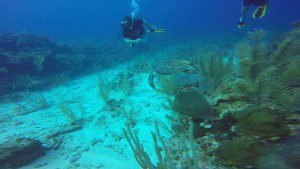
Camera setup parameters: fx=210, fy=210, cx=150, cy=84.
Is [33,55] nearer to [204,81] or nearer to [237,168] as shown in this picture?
[204,81]

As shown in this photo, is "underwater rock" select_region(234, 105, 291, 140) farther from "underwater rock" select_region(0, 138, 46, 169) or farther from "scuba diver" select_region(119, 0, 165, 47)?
"scuba diver" select_region(119, 0, 165, 47)

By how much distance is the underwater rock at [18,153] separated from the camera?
15.3 ft

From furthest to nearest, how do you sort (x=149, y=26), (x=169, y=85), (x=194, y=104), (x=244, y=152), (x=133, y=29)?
(x=149, y=26)
(x=133, y=29)
(x=169, y=85)
(x=194, y=104)
(x=244, y=152)

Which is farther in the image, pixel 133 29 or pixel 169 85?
pixel 133 29

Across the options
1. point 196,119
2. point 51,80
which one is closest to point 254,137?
point 196,119

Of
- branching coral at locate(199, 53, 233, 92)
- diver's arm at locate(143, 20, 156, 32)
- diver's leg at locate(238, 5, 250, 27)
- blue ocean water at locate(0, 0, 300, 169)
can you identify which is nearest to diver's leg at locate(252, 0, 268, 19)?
diver's leg at locate(238, 5, 250, 27)

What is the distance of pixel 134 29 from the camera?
7.52 metres

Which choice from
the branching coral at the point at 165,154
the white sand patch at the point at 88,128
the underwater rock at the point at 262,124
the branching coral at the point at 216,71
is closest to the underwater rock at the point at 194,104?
the branching coral at the point at 165,154

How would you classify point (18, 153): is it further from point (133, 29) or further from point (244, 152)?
point (133, 29)

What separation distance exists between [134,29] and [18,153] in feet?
16.7

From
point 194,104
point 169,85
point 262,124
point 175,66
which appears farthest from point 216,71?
point 262,124

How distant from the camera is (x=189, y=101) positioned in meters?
3.50

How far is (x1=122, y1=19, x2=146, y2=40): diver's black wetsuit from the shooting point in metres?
7.45

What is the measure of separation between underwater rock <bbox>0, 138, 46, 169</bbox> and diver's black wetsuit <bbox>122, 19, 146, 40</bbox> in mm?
4496
